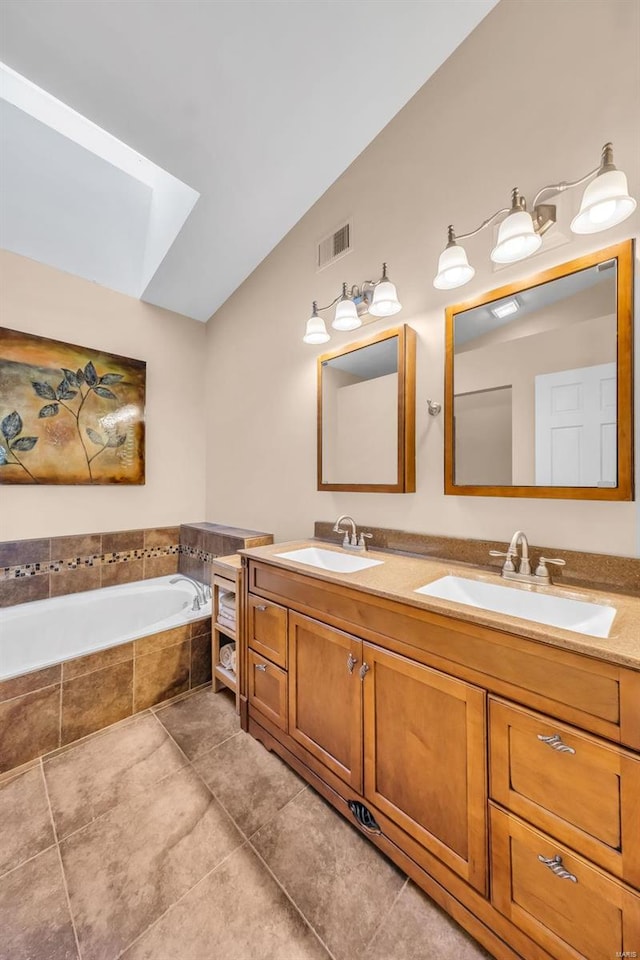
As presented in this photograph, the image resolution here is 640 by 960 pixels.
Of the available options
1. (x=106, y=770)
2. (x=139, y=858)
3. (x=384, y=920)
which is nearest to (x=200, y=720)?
(x=106, y=770)

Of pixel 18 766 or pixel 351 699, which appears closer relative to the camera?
pixel 351 699

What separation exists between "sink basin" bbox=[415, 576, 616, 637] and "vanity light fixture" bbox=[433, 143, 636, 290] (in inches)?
45.9

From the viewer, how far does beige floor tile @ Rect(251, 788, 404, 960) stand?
3.33 ft

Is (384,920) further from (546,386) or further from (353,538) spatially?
(546,386)

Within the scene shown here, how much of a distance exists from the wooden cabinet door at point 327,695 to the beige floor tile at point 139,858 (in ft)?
1.36

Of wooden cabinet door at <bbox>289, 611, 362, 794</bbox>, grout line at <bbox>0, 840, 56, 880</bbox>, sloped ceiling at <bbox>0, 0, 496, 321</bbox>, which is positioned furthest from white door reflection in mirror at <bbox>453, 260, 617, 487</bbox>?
grout line at <bbox>0, 840, 56, 880</bbox>

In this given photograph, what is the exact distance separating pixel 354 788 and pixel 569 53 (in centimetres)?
269

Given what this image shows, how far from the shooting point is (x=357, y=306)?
6.04 feet

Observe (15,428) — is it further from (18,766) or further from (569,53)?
(569,53)

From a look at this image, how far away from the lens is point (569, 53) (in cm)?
123

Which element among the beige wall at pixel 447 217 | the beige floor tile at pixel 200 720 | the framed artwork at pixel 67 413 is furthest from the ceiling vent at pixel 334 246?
the beige floor tile at pixel 200 720

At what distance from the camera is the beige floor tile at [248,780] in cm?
136

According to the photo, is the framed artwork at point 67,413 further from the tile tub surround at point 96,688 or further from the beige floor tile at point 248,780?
the beige floor tile at point 248,780

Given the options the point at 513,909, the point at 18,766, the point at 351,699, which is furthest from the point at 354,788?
the point at 18,766
